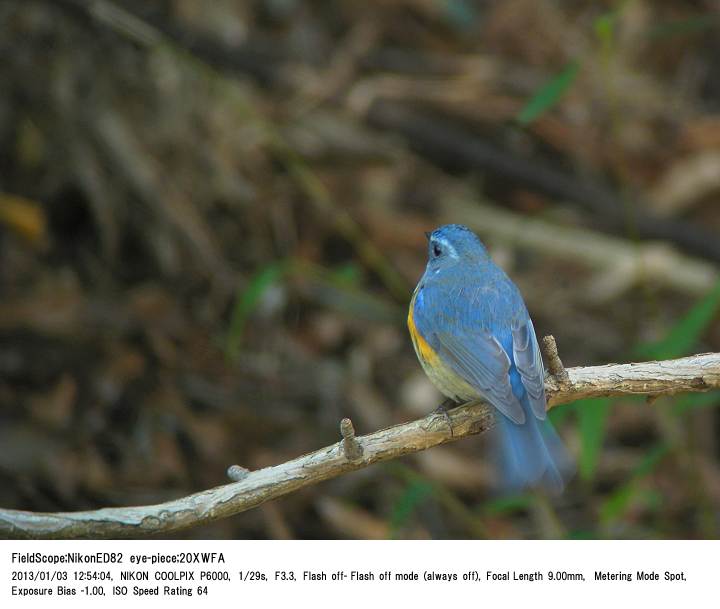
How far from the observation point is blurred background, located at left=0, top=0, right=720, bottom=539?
5316 millimetres

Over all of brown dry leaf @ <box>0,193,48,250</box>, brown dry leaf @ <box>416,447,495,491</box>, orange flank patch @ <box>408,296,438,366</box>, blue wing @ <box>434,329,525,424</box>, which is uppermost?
brown dry leaf @ <box>0,193,48,250</box>

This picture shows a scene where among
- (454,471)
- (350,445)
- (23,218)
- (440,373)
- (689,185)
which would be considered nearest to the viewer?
(350,445)

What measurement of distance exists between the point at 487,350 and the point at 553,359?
52cm

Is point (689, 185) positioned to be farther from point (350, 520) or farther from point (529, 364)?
point (529, 364)

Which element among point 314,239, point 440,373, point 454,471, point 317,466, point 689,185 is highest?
point 689,185

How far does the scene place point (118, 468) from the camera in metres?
5.14

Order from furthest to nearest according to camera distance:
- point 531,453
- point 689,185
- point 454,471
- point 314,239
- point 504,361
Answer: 1. point 689,185
2. point 314,239
3. point 454,471
4. point 504,361
5. point 531,453

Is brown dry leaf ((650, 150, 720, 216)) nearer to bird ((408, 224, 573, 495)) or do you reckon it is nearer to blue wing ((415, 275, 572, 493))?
bird ((408, 224, 573, 495))

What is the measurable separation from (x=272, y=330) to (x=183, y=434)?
1.00m

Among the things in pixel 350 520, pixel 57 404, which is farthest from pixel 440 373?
pixel 57 404

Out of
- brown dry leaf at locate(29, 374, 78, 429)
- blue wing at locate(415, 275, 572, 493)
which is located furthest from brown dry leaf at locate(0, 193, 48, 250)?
blue wing at locate(415, 275, 572, 493)

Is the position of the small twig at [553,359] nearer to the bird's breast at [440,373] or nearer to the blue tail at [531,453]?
the blue tail at [531,453]

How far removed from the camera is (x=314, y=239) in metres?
6.58

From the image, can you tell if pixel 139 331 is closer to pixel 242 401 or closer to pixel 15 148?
pixel 242 401
